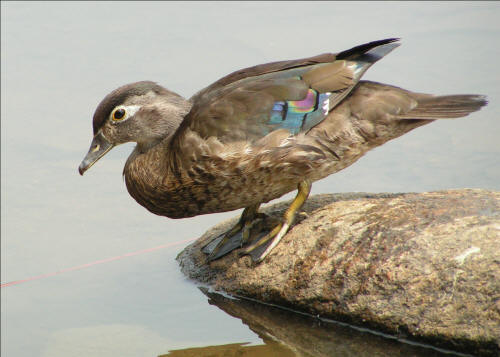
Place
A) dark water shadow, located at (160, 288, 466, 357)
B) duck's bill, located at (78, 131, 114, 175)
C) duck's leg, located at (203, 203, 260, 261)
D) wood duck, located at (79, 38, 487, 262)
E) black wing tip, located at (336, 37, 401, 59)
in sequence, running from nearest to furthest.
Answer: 1. dark water shadow, located at (160, 288, 466, 357)
2. wood duck, located at (79, 38, 487, 262)
3. black wing tip, located at (336, 37, 401, 59)
4. duck's leg, located at (203, 203, 260, 261)
5. duck's bill, located at (78, 131, 114, 175)

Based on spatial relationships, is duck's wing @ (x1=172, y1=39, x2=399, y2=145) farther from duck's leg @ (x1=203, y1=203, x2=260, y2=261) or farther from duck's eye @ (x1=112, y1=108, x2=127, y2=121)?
duck's leg @ (x1=203, y1=203, x2=260, y2=261)

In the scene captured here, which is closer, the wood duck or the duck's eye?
the wood duck

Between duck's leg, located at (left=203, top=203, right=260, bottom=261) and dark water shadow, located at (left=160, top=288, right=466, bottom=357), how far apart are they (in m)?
0.51

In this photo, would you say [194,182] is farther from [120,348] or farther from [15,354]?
[15,354]

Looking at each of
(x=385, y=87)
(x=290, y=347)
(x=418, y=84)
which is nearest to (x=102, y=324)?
(x=290, y=347)

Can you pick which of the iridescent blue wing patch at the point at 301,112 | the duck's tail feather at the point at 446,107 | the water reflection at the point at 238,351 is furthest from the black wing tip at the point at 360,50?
the water reflection at the point at 238,351

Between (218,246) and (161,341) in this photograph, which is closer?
(161,341)

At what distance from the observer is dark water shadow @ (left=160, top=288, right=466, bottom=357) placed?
401cm

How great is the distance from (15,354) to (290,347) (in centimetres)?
172

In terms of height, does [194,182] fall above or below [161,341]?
above

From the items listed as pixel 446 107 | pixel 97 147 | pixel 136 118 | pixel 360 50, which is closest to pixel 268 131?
pixel 360 50

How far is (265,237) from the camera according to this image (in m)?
4.91

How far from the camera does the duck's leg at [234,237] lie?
5.09 meters

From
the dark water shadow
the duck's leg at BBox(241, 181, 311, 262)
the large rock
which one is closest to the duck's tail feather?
the large rock
